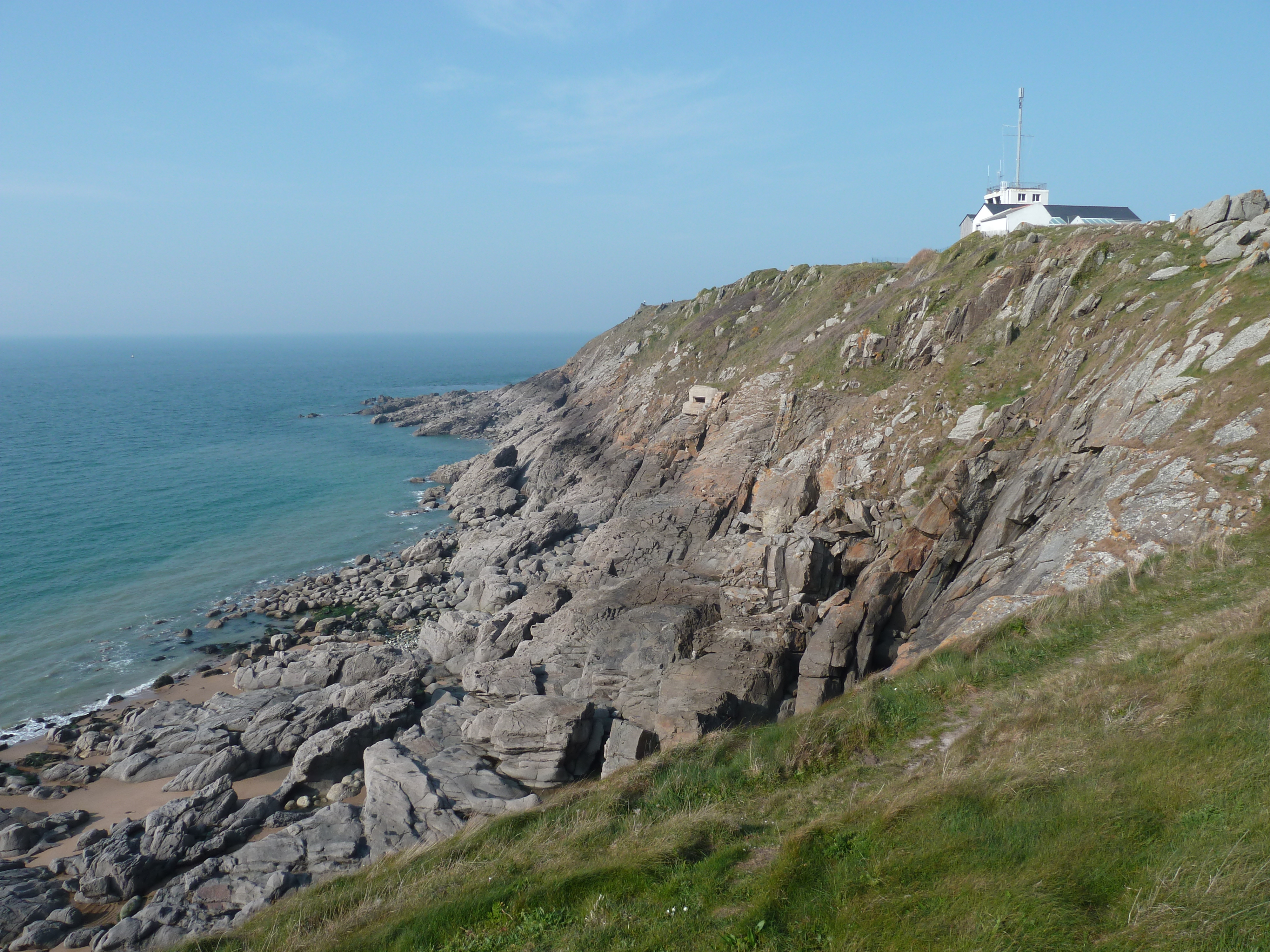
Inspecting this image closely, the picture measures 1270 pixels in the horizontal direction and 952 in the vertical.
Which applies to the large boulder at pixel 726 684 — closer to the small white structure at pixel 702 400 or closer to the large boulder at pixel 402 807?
the large boulder at pixel 402 807

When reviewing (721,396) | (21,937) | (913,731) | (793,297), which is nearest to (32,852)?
(21,937)

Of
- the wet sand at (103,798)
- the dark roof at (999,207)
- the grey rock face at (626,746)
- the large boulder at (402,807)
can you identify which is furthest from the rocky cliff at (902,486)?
the dark roof at (999,207)

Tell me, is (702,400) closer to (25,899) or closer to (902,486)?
(902,486)

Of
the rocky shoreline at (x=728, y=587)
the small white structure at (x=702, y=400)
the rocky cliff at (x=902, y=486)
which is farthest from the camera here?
the small white structure at (x=702, y=400)

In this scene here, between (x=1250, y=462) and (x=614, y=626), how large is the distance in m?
18.9

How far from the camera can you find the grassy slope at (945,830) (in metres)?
7.16

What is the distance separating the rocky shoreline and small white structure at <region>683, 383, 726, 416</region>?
245 inches

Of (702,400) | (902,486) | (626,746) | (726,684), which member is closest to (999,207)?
(702,400)

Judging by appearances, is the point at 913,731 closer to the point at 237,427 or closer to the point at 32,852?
the point at 32,852

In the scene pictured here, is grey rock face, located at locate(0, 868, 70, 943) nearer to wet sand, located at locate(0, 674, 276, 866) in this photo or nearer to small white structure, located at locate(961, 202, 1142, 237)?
wet sand, located at locate(0, 674, 276, 866)

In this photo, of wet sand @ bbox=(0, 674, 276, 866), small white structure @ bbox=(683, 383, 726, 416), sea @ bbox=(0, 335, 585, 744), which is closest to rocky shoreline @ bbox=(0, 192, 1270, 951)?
wet sand @ bbox=(0, 674, 276, 866)

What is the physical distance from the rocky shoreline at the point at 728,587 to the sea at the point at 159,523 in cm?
337

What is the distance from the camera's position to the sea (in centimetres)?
3303

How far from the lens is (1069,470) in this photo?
2125 centimetres
